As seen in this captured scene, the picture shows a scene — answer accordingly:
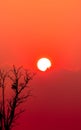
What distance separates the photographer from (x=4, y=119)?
7188 centimetres

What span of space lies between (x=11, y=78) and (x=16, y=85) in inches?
29.5

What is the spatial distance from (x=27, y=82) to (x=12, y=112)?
2538mm

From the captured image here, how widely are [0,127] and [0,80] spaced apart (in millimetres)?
3576

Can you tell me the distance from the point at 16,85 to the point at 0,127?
338 cm

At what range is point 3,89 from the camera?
72250 millimetres

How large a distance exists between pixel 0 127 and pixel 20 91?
10.3 ft

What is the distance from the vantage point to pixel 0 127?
235 ft

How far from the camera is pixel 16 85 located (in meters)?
72.1

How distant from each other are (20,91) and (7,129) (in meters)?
3.06

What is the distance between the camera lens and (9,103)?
237 feet

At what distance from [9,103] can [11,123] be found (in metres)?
1.51

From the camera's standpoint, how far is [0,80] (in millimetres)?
72312

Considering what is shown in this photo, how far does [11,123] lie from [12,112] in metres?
0.83

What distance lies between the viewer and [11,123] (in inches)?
2835
